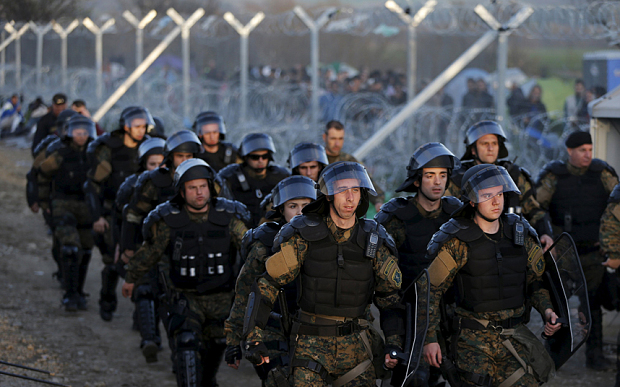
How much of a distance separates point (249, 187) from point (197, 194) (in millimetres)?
1368

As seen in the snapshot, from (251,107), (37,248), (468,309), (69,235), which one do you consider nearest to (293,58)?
(251,107)

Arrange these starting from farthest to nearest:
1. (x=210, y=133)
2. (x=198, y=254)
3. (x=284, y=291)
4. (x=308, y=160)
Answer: (x=210, y=133) < (x=308, y=160) < (x=198, y=254) < (x=284, y=291)

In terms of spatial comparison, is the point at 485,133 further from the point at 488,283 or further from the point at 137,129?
the point at 137,129

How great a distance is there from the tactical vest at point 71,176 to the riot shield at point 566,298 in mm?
5053

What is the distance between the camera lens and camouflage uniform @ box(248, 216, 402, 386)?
13.7 ft

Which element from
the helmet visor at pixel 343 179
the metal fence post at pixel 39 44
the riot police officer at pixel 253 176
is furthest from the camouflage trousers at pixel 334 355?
the metal fence post at pixel 39 44

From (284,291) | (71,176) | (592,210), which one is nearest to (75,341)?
(71,176)

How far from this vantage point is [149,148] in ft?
23.4

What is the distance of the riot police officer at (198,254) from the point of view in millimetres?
5359

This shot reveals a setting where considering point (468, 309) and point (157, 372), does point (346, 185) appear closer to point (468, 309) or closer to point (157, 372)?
point (468, 309)

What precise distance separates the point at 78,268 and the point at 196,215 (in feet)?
9.76

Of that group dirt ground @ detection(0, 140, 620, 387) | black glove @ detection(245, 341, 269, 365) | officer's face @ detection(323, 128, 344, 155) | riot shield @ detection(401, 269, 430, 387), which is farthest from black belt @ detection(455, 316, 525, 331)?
officer's face @ detection(323, 128, 344, 155)

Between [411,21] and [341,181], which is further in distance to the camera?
[411,21]

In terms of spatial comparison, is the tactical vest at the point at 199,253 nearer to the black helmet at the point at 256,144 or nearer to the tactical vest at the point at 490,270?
the black helmet at the point at 256,144
